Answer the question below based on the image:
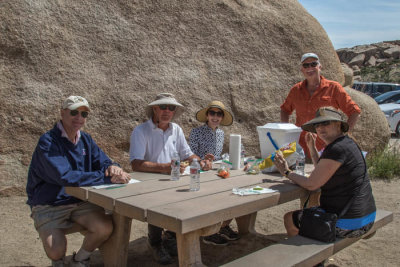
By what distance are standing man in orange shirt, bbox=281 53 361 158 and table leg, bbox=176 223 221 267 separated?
2097 millimetres

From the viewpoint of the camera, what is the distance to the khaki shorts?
288cm

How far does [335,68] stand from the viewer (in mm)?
7281

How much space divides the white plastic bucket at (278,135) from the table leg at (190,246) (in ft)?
4.21

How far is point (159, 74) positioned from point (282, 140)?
2835 millimetres

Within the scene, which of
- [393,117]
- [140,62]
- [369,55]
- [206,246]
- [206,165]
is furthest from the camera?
[369,55]

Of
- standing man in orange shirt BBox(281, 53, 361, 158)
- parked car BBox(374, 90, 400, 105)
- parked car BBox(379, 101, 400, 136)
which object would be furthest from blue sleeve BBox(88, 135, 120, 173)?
parked car BBox(374, 90, 400, 105)

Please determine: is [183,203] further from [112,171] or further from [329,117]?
[329,117]

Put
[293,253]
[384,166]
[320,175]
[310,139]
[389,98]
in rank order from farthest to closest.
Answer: [389,98] → [384,166] → [310,139] → [320,175] → [293,253]

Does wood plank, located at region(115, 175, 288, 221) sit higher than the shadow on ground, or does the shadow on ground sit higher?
wood plank, located at region(115, 175, 288, 221)

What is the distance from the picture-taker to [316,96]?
4387 mm

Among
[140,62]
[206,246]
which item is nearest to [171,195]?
[206,246]

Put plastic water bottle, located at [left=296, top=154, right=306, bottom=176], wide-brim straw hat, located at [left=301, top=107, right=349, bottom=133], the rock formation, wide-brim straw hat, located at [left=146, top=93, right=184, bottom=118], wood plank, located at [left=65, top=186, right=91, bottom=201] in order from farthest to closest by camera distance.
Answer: the rock formation → wide-brim straw hat, located at [left=146, top=93, right=184, bottom=118] → plastic water bottle, located at [left=296, top=154, right=306, bottom=176] → wide-brim straw hat, located at [left=301, top=107, right=349, bottom=133] → wood plank, located at [left=65, top=186, right=91, bottom=201]

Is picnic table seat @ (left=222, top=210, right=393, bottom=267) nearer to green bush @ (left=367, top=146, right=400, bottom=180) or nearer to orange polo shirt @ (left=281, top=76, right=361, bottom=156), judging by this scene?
orange polo shirt @ (left=281, top=76, right=361, bottom=156)

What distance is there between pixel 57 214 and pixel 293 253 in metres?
1.64
